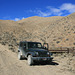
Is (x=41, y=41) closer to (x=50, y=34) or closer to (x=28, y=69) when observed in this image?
(x=50, y=34)

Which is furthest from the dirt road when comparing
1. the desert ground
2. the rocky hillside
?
the rocky hillside

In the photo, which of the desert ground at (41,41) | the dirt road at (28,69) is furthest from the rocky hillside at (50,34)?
the dirt road at (28,69)

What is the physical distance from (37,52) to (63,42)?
2461 cm

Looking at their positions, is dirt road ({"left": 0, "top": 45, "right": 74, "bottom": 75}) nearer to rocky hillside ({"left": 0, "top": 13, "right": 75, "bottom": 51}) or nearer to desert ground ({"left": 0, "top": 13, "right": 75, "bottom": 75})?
desert ground ({"left": 0, "top": 13, "right": 75, "bottom": 75})

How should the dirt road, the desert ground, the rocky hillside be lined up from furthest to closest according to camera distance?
1. the rocky hillside
2. the desert ground
3. the dirt road

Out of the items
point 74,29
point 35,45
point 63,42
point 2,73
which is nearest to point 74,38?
point 63,42

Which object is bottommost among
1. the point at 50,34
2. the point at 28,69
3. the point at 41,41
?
the point at 28,69

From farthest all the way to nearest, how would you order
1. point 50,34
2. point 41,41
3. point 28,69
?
1. point 50,34
2. point 41,41
3. point 28,69

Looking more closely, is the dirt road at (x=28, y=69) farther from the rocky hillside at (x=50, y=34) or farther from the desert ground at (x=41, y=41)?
the rocky hillside at (x=50, y=34)

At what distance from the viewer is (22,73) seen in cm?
572

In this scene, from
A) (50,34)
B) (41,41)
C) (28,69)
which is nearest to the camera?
(28,69)

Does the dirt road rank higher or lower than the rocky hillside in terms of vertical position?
lower

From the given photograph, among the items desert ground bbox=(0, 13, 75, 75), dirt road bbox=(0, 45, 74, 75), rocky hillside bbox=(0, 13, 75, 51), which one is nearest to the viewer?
dirt road bbox=(0, 45, 74, 75)

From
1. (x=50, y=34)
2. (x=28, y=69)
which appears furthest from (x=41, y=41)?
(x=28, y=69)
